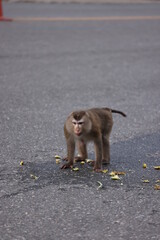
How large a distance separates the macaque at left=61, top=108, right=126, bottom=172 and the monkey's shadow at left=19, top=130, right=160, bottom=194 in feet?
0.36

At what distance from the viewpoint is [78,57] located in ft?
34.0

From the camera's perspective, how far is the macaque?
16.2 feet

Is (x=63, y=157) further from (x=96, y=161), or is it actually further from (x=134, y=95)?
(x=134, y=95)

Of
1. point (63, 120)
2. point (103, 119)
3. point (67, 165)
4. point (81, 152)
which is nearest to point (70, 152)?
point (67, 165)

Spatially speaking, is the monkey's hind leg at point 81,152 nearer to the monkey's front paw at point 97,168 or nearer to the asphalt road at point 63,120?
the asphalt road at point 63,120

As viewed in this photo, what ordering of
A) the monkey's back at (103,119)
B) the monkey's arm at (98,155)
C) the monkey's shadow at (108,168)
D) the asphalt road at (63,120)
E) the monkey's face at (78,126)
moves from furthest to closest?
the monkey's back at (103,119) < the monkey's arm at (98,155) < the monkey's face at (78,126) < the monkey's shadow at (108,168) < the asphalt road at (63,120)

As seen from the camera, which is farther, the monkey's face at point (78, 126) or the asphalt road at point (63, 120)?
the monkey's face at point (78, 126)

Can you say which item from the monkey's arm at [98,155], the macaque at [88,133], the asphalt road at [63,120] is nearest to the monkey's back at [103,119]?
the macaque at [88,133]

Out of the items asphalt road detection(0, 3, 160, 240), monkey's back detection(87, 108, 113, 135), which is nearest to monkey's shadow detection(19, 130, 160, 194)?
asphalt road detection(0, 3, 160, 240)

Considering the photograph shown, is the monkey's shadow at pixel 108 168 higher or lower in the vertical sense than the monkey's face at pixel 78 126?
lower

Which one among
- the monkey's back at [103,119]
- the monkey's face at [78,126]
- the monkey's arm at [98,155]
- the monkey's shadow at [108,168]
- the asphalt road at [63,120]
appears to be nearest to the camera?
the asphalt road at [63,120]

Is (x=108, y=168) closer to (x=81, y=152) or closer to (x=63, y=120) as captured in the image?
(x=81, y=152)

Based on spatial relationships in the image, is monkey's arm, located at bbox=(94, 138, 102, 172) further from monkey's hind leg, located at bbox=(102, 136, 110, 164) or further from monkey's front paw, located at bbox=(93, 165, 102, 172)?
monkey's hind leg, located at bbox=(102, 136, 110, 164)

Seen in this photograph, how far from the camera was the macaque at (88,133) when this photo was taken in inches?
194
